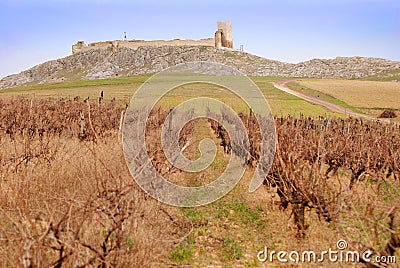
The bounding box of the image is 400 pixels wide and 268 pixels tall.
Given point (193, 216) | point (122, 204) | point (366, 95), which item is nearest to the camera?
point (122, 204)

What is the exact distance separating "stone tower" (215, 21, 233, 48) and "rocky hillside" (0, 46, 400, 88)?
4430 mm

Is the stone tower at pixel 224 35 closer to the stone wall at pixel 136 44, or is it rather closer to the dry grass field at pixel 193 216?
the stone wall at pixel 136 44

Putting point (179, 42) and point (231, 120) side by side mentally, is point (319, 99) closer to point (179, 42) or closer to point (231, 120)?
point (231, 120)

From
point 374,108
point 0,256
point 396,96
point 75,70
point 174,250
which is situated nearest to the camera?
point 0,256

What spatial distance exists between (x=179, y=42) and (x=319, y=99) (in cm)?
6156

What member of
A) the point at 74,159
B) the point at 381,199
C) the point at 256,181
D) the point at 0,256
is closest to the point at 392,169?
the point at 381,199

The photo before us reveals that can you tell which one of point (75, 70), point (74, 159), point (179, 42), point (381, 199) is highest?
point (179, 42)

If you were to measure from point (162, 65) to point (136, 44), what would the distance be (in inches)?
694

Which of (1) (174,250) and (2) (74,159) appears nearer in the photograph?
(1) (174,250)

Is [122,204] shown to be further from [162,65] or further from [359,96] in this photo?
[162,65]

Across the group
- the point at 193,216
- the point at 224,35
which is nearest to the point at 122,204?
the point at 193,216

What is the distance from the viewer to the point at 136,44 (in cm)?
10225

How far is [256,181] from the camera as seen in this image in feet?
30.3

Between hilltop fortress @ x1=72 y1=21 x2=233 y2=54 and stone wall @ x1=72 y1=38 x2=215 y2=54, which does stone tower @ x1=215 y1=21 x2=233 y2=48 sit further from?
stone wall @ x1=72 y1=38 x2=215 y2=54
